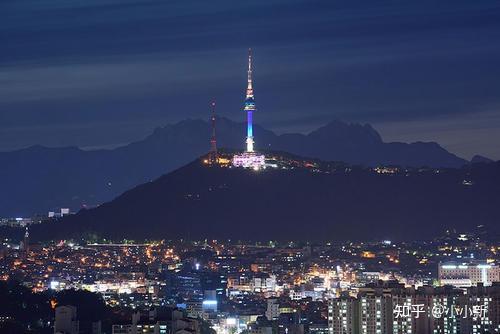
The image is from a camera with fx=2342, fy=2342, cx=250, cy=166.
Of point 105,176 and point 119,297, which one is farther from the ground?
point 105,176

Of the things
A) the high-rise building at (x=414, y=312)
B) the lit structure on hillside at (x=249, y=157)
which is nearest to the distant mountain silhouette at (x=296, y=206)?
the lit structure on hillside at (x=249, y=157)

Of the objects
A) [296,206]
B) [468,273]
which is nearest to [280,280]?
[468,273]

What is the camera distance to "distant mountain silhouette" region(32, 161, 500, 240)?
258 ft

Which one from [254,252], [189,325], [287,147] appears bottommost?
[189,325]

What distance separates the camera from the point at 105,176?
387ft

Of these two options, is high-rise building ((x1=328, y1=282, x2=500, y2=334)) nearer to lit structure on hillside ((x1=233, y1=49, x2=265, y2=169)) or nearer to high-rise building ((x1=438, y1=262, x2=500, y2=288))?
high-rise building ((x1=438, y1=262, x2=500, y2=288))

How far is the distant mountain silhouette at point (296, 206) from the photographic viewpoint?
3095 inches

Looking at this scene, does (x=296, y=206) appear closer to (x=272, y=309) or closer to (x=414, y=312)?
(x=272, y=309)

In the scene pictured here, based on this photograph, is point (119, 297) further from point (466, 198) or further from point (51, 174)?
point (51, 174)

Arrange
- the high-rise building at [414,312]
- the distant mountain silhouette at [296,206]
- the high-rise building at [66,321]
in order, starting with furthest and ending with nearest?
the distant mountain silhouette at [296,206], the high-rise building at [414,312], the high-rise building at [66,321]

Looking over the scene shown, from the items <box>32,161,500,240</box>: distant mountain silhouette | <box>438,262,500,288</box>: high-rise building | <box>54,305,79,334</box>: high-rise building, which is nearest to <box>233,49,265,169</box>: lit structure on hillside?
<box>32,161,500,240</box>: distant mountain silhouette

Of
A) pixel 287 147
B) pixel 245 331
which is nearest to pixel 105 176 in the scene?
pixel 287 147

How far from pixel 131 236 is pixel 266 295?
21.1m

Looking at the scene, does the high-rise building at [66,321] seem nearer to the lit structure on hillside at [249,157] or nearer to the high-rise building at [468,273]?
the high-rise building at [468,273]
